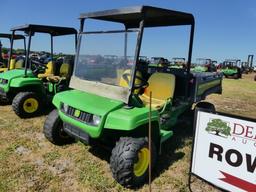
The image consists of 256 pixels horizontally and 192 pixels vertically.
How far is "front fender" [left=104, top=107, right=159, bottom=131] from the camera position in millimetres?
2904

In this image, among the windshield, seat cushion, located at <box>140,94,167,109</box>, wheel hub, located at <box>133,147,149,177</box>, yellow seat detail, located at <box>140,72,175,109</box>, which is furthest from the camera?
yellow seat detail, located at <box>140,72,175,109</box>

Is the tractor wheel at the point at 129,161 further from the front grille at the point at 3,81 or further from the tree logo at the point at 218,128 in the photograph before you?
the front grille at the point at 3,81

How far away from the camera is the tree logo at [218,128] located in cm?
254

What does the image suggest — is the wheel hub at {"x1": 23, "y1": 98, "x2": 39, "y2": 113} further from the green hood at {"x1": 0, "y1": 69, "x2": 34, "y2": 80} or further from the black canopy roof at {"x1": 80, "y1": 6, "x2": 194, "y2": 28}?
the black canopy roof at {"x1": 80, "y1": 6, "x2": 194, "y2": 28}

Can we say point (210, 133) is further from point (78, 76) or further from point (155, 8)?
point (78, 76)

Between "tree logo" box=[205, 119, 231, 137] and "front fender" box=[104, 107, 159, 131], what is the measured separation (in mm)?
730

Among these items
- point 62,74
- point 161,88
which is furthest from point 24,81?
point 161,88

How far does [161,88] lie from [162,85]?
0.06m

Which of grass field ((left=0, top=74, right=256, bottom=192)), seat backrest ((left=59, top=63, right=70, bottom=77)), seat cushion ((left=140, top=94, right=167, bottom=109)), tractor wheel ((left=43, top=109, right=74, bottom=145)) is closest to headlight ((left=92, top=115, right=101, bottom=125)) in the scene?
grass field ((left=0, top=74, right=256, bottom=192))

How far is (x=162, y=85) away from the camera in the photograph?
15.5 feet

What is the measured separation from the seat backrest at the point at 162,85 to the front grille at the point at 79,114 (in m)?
1.83

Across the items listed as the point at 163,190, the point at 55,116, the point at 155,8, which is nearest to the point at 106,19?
the point at 155,8

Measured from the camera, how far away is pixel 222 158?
8.56 feet

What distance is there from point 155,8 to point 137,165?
1.92 meters
